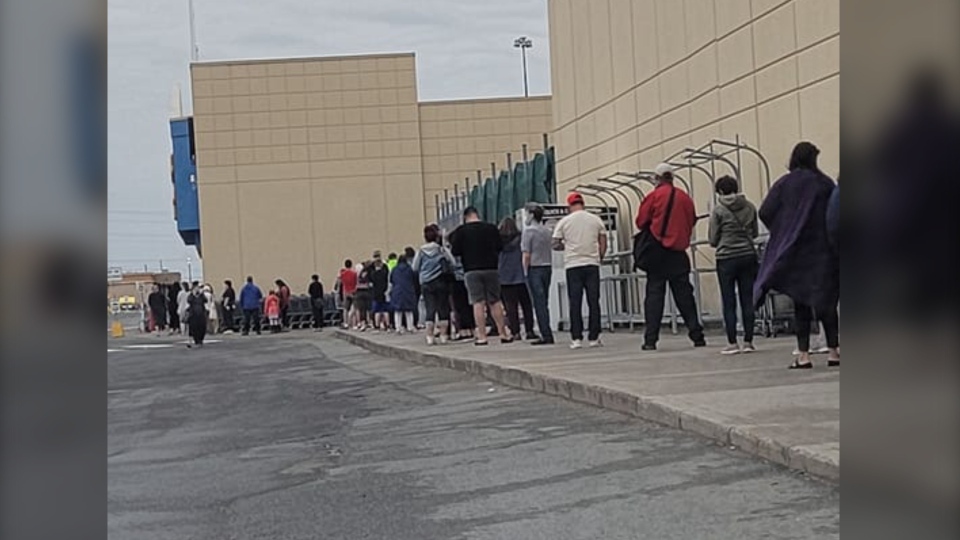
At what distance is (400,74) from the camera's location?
45.3 metres

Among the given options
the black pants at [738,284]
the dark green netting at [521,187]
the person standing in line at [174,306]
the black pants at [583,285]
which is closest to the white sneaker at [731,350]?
the black pants at [738,284]

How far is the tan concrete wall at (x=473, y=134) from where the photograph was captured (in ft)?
151

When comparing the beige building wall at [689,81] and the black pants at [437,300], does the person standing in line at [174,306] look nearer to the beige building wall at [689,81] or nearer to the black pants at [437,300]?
the beige building wall at [689,81]

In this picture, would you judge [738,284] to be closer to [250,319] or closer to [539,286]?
[539,286]

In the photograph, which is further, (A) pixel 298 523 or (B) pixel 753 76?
(B) pixel 753 76

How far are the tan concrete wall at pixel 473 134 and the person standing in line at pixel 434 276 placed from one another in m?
27.9

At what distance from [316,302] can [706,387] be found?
28659mm

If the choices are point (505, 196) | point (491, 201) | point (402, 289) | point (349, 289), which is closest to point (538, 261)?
Answer: point (402, 289)
